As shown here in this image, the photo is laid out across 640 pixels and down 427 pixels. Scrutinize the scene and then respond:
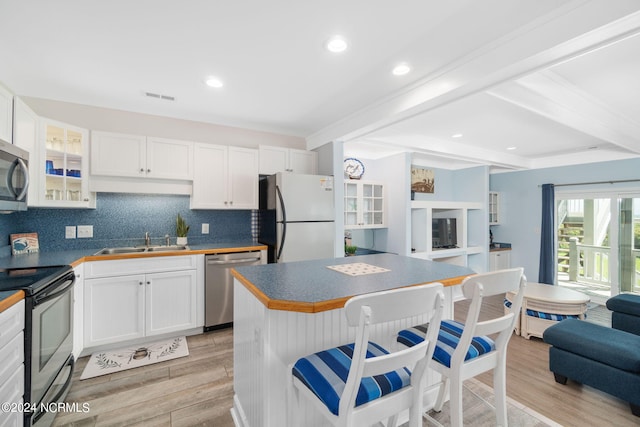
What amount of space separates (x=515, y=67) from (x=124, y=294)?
364 centimetres

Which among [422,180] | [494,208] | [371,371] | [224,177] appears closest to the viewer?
[371,371]

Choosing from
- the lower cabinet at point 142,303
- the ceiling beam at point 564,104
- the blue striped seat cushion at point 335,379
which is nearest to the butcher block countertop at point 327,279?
the blue striped seat cushion at point 335,379

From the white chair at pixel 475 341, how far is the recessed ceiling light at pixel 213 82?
96.9 inches

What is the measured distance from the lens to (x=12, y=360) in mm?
1297

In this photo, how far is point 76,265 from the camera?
2.28 meters

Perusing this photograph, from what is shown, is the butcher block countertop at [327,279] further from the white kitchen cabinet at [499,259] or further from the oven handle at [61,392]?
the white kitchen cabinet at [499,259]

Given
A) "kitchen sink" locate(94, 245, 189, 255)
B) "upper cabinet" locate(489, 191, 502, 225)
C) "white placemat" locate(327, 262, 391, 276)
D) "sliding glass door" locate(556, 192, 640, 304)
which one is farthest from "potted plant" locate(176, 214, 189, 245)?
"sliding glass door" locate(556, 192, 640, 304)

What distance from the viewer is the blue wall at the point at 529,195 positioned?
4770mm

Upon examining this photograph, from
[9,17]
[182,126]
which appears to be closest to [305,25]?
[9,17]

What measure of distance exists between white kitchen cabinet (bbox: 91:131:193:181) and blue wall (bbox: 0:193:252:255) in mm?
343

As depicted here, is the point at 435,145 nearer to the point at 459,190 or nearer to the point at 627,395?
the point at 459,190

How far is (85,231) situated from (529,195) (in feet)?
23.7

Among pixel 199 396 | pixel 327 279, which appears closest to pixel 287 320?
pixel 327 279

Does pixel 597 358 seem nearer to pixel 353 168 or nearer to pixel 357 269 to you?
pixel 357 269
